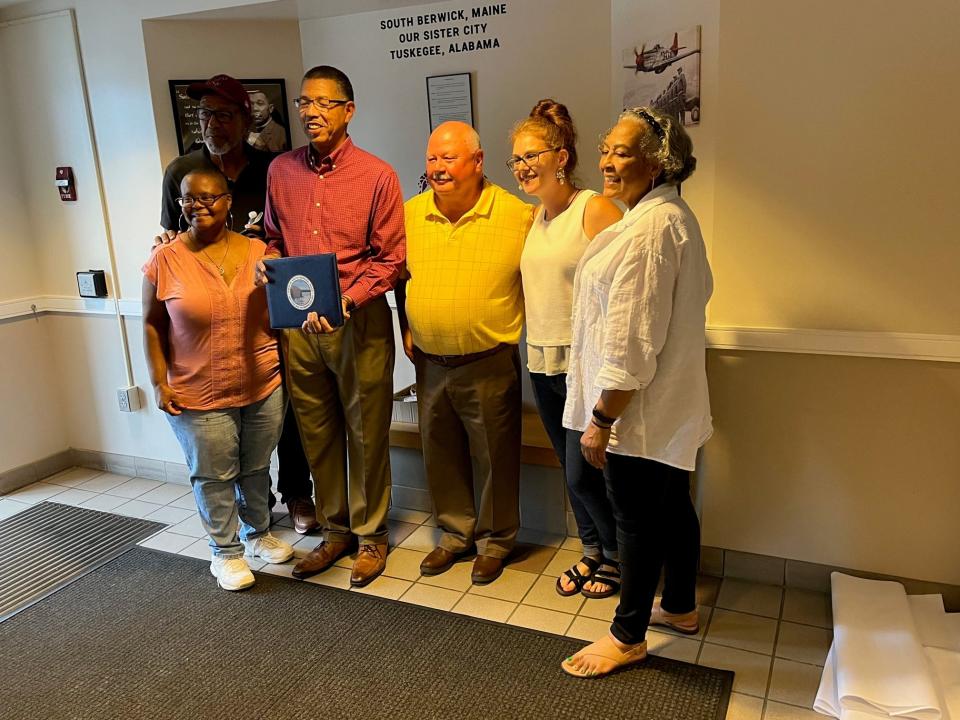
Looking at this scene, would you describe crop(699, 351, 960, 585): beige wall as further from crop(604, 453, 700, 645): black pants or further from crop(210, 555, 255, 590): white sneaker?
crop(210, 555, 255, 590): white sneaker

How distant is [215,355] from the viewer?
2.43m

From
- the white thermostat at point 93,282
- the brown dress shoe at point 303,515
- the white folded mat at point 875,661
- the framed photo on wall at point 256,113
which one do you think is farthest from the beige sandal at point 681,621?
the white thermostat at point 93,282

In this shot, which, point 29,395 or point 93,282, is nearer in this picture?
point 93,282

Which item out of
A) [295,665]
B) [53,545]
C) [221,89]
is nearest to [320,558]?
[295,665]

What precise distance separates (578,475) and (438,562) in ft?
2.21

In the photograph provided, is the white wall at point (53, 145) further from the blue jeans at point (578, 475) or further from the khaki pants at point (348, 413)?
the blue jeans at point (578, 475)

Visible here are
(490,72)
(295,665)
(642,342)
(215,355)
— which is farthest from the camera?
(490,72)

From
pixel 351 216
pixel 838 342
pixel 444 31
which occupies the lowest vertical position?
pixel 838 342

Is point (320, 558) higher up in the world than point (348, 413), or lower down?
lower down

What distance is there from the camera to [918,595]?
90.9 inches

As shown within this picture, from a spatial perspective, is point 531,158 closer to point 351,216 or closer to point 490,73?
point 351,216

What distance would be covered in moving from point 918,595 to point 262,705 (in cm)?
196

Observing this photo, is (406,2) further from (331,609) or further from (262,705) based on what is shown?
(262,705)

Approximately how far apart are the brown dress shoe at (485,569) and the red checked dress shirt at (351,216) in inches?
38.8
